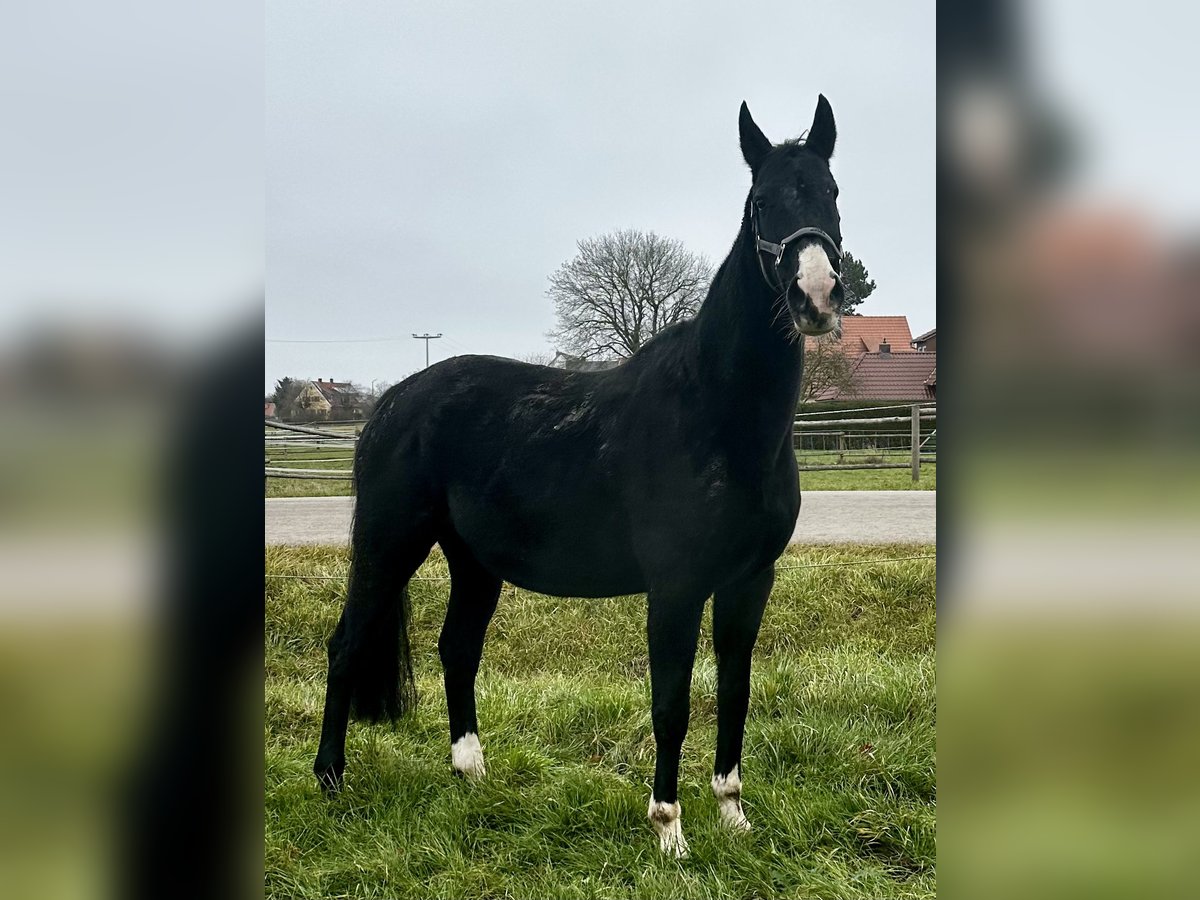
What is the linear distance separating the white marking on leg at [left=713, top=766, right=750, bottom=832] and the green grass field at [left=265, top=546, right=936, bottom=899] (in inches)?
2.1

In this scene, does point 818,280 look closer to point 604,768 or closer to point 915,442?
point 604,768

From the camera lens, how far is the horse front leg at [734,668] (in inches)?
111

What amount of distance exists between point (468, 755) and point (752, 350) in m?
2.03

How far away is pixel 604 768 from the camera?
3.29 m

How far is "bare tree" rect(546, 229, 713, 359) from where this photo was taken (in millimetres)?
3814

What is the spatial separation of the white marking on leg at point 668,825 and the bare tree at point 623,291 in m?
2.03

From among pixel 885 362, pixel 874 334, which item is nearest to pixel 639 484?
pixel 874 334

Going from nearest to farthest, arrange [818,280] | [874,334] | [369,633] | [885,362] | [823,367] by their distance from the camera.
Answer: [818,280] < [369,633] < [823,367] < [874,334] < [885,362]
